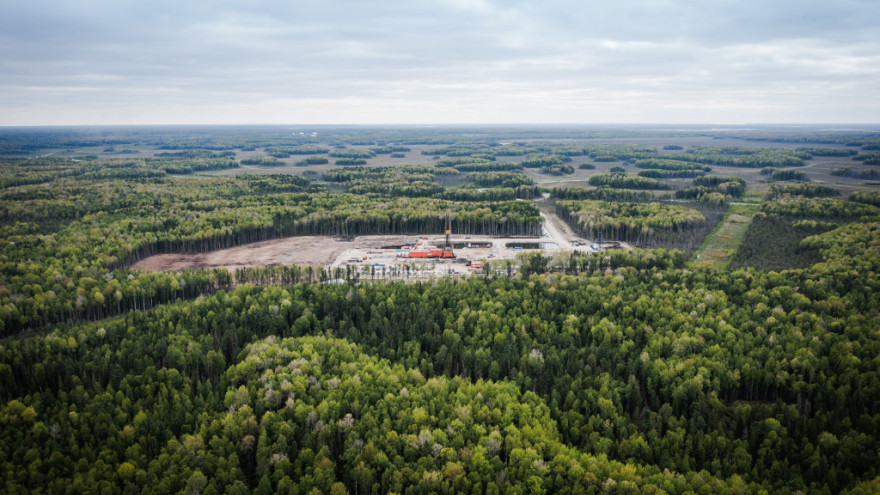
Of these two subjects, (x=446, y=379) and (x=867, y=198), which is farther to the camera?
(x=867, y=198)

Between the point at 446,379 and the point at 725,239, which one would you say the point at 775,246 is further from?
the point at 446,379

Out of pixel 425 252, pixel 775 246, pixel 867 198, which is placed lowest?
pixel 425 252

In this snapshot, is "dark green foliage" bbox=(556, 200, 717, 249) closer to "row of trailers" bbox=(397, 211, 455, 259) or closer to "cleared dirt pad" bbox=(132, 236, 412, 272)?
"row of trailers" bbox=(397, 211, 455, 259)

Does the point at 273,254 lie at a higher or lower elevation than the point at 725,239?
lower

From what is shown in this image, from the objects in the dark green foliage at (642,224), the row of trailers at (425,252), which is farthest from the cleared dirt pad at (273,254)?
the dark green foliage at (642,224)

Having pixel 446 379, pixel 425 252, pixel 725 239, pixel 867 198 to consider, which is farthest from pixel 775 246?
pixel 446 379

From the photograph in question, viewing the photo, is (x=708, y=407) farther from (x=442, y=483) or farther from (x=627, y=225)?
(x=627, y=225)

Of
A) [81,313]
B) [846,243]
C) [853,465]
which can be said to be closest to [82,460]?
[81,313]

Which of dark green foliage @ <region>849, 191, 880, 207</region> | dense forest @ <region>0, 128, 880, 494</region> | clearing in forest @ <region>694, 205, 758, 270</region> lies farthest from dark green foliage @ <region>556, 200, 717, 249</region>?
dark green foliage @ <region>849, 191, 880, 207</region>

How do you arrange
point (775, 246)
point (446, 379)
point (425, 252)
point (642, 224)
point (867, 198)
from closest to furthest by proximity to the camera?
point (446, 379) → point (425, 252) → point (775, 246) → point (642, 224) → point (867, 198)

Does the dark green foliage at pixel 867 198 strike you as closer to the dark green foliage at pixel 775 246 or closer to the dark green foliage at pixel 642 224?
the dark green foliage at pixel 775 246
